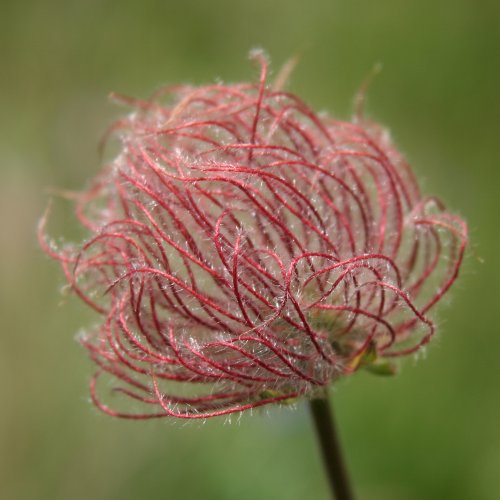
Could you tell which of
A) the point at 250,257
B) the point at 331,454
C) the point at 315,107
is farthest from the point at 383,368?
the point at 315,107

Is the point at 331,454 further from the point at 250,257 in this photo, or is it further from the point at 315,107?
the point at 315,107

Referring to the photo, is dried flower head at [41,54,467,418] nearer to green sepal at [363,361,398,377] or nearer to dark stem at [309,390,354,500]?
green sepal at [363,361,398,377]

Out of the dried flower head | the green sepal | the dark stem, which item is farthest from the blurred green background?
the dark stem

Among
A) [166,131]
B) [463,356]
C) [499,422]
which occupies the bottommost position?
[499,422]

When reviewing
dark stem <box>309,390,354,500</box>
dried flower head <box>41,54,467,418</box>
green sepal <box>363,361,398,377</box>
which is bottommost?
dark stem <box>309,390,354,500</box>

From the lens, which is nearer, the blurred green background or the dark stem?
the dark stem

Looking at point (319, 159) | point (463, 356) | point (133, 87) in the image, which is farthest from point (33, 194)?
point (319, 159)

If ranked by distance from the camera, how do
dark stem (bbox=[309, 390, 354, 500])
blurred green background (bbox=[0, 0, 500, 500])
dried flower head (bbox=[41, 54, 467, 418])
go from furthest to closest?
blurred green background (bbox=[0, 0, 500, 500]) < dark stem (bbox=[309, 390, 354, 500]) < dried flower head (bbox=[41, 54, 467, 418])

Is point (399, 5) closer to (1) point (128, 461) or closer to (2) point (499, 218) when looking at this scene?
(2) point (499, 218)

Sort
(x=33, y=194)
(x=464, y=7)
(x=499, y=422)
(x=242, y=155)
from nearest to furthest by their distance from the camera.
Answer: (x=242, y=155)
(x=499, y=422)
(x=33, y=194)
(x=464, y=7)
